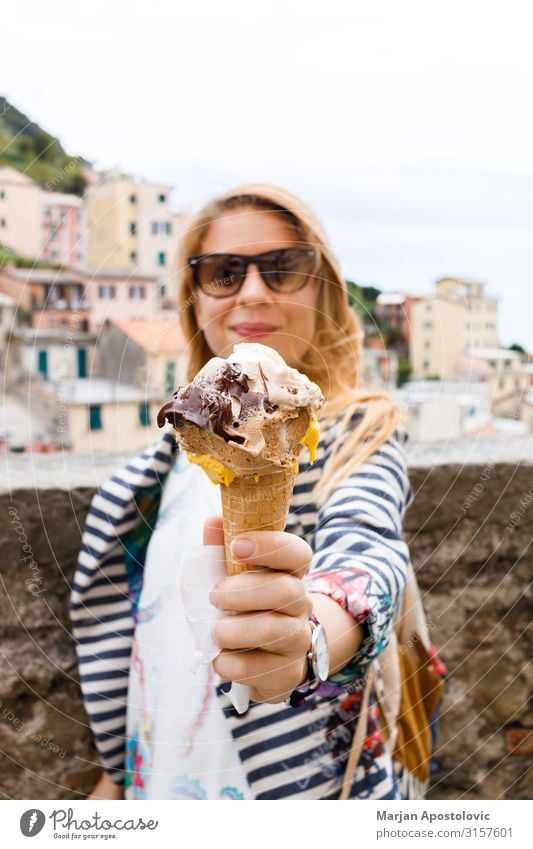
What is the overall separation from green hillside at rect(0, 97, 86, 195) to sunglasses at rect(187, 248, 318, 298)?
0.89ft

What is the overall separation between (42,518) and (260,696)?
1.79 ft

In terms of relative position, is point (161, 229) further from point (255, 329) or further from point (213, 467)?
point (213, 467)

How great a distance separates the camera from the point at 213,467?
1.97ft

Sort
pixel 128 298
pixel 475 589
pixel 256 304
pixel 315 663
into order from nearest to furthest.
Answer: pixel 315 663, pixel 256 304, pixel 128 298, pixel 475 589

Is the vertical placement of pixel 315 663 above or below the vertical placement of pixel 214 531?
below

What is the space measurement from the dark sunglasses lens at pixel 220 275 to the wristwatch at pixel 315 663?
1.16 ft

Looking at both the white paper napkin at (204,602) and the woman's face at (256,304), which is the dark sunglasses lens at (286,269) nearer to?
the woman's face at (256,304)

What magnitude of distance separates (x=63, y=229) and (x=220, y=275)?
45 centimetres

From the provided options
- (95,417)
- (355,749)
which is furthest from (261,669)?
(95,417)

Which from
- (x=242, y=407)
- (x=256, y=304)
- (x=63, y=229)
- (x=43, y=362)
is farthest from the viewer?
(x=43, y=362)

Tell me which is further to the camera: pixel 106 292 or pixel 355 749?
pixel 106 292
